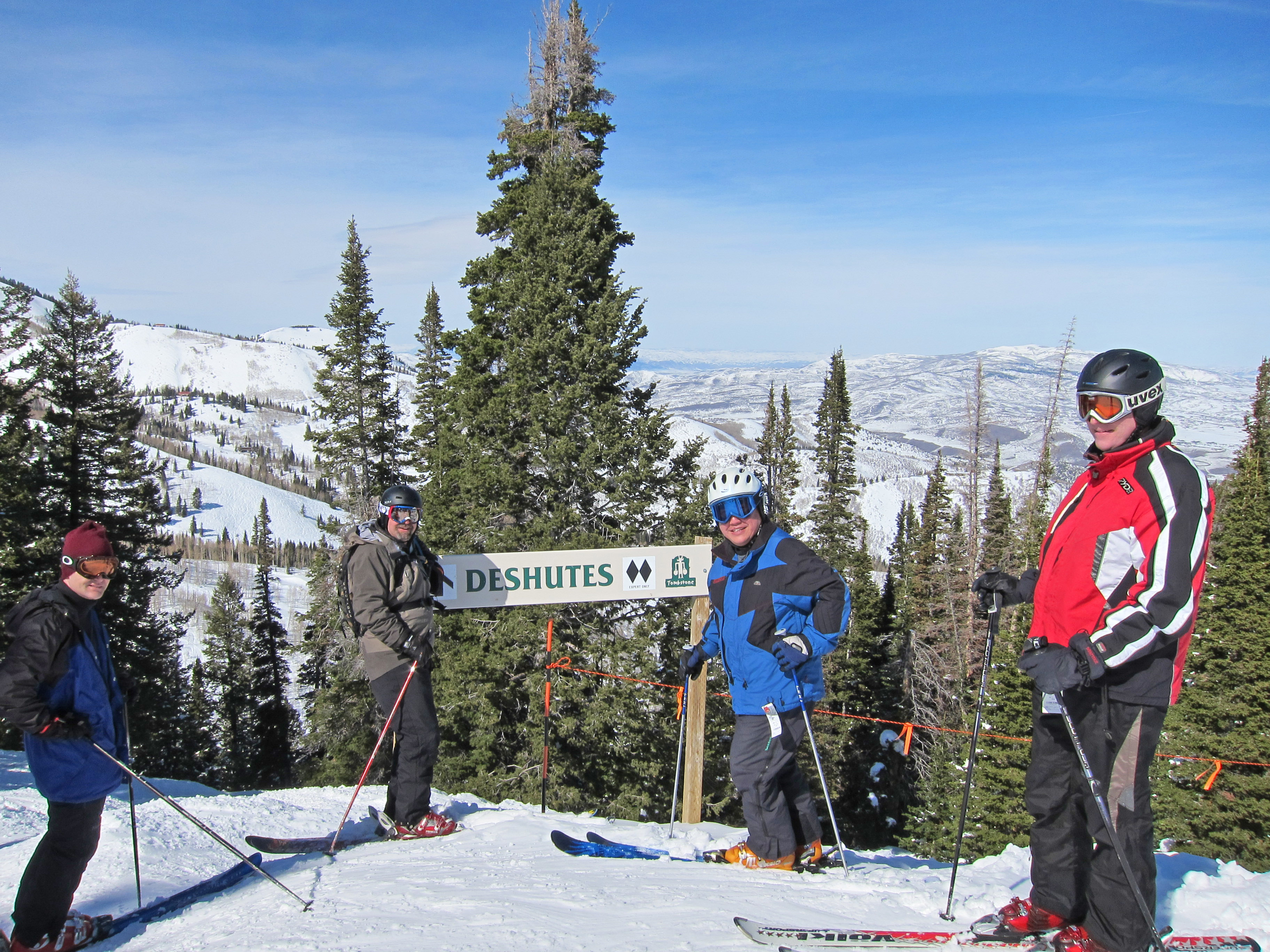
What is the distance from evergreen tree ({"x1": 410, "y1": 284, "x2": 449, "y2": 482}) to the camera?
79.0 feet

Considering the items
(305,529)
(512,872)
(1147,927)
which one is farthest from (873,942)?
(305,529)

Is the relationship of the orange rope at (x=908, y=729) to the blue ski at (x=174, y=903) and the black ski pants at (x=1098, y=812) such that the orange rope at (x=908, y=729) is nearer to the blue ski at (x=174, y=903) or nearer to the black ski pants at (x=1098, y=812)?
the black ski pants at (x=1098, y=812)

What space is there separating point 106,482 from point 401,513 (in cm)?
1998

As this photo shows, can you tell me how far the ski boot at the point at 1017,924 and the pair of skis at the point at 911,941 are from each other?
0.02 meters

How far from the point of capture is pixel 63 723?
382 cm

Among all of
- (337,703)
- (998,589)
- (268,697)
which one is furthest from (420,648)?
(268,697)

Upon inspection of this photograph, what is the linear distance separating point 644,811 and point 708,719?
7.62 feet

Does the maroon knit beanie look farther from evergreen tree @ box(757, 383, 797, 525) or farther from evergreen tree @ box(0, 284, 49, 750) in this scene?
evergreen tree @ box(757, 383, 797, 525)

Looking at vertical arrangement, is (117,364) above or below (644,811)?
above

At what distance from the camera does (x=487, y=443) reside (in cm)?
1717

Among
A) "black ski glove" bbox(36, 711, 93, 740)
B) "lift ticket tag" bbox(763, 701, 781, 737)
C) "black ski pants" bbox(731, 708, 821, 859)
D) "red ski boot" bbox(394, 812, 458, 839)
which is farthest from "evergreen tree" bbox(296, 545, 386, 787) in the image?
"lift ticket tag" bbox(763, 701, 781, 737)

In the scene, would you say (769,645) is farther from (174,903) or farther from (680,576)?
(174,903)

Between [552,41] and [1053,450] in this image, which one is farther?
[1053,450]

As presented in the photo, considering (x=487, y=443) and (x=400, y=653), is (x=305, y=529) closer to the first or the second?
(x=487, y=443)
